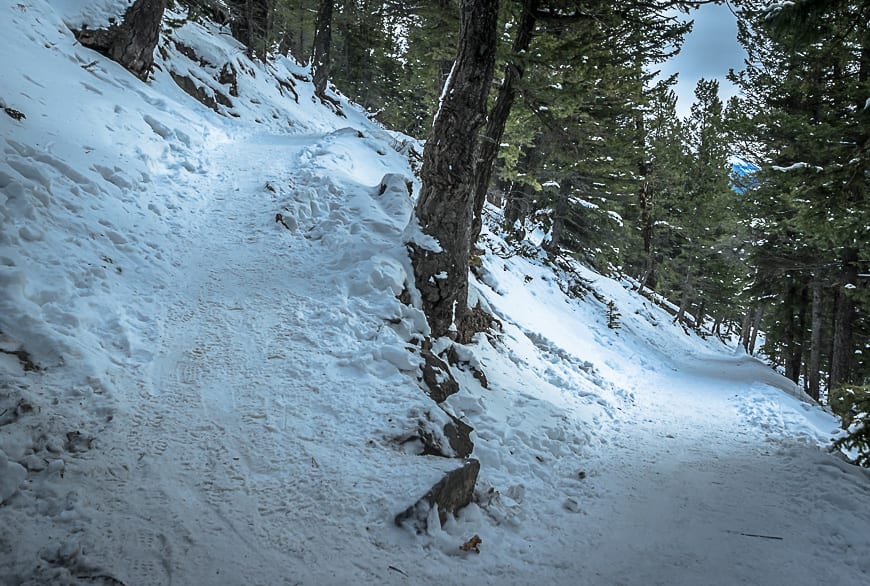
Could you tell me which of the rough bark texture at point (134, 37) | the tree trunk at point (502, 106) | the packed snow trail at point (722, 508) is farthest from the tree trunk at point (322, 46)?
the packed snow trail at point (722, 508)

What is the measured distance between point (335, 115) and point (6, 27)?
15917mm

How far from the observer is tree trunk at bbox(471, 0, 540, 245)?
8.04 meters

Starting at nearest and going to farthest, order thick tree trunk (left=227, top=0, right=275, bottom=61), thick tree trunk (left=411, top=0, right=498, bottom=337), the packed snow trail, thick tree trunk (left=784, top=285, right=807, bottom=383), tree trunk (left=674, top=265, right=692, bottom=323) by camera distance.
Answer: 1. the packed snow trail
2. thick tree trunk (left=411, top=0, right=498, bottom=337)
3. thick tree trunk (left=227, top=0, right=275, bottom=61)
4. thick tree trunk (left=784, top=285, right=807, bottom=383)
5. tree trunk (left=674, top=265, right=692, bottom=323)

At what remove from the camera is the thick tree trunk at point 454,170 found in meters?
6.21

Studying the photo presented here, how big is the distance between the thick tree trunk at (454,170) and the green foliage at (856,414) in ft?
18.1

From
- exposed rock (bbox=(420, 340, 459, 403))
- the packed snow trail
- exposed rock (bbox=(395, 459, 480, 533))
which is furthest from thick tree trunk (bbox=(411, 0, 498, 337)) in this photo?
the packed snow trail

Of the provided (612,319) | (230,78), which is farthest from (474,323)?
(230,78)

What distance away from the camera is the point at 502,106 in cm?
847

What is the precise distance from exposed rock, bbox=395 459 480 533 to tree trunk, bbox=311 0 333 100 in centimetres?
2341

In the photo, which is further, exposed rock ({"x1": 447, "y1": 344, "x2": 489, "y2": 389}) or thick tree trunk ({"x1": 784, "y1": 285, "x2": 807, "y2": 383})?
thick tree trunk ({"x1": 784, "y1": 285, "x2": 807, "y2": 383})

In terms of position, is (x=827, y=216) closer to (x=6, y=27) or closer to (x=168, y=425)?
(x=168, y=425)

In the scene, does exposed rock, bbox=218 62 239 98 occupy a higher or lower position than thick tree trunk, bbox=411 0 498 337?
higher

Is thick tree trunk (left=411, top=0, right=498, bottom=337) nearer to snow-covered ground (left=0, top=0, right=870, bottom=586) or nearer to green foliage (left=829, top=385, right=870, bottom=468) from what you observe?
snow-covered ground (left=0, top=0, right=870, bottom=586)

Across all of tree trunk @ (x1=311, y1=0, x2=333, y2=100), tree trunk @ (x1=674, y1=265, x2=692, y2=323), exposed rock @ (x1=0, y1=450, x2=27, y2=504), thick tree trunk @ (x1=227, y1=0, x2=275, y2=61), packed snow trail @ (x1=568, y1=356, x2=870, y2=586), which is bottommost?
packed snow trail @ (x1=568, y1=356, x2=870, y2=586)
